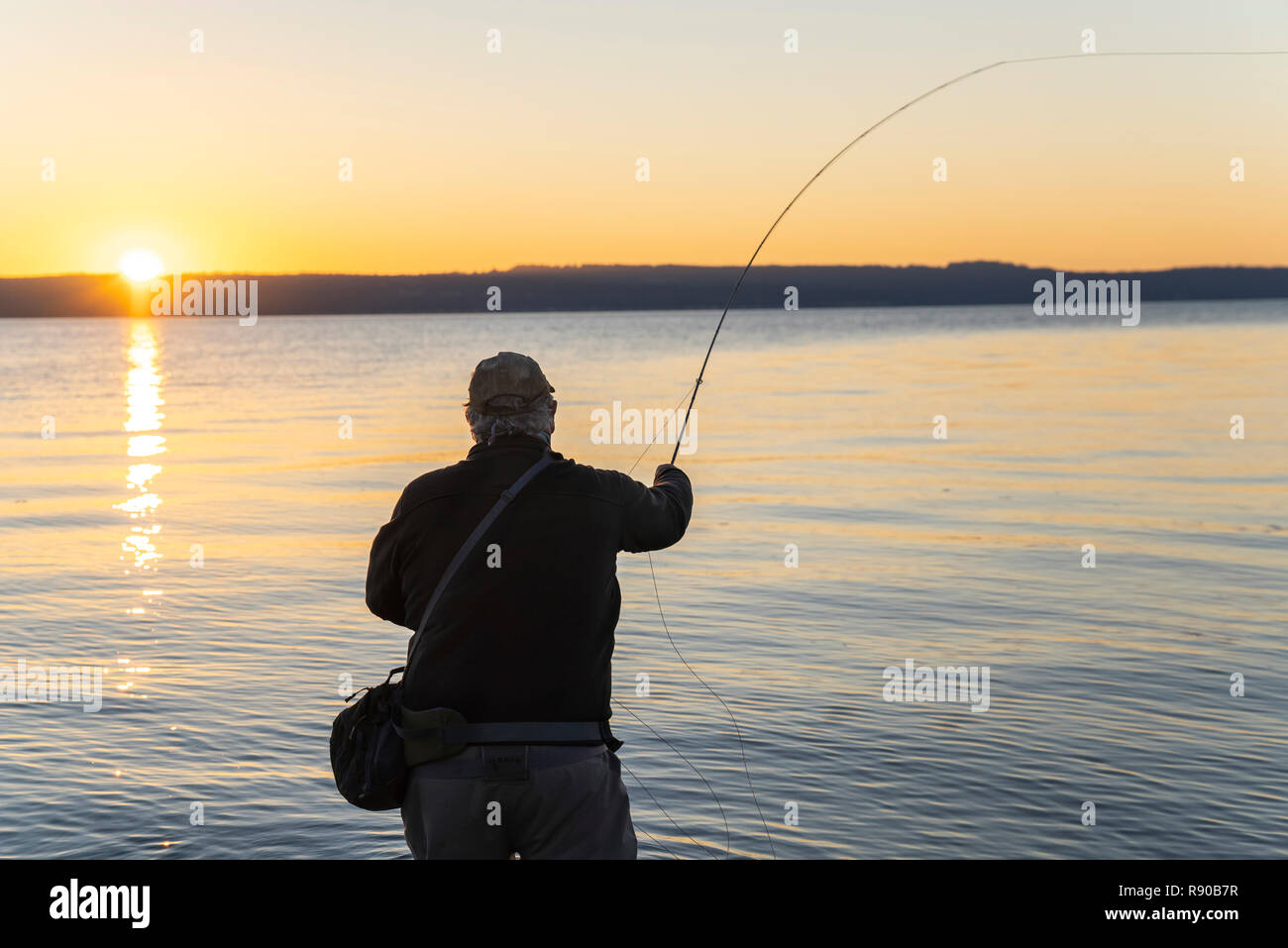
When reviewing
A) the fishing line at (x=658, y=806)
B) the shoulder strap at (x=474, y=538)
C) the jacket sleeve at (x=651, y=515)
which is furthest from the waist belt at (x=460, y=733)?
the fishing line at (x=658, y=806)

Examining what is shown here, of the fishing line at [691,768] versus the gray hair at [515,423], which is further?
the fishing line at [691,768]

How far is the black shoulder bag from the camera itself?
3.45 meters

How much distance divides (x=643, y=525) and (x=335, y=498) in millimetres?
18778

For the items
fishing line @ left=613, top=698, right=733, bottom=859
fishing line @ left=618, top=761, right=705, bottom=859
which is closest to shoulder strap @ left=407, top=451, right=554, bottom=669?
fishing line @ left=618, top=761, right=705, bottom=859

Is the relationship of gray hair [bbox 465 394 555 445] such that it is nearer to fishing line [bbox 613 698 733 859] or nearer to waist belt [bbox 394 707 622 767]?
waist belt [bbox 394 707 622 767]

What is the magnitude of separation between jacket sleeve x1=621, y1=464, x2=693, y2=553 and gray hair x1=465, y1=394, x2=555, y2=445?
30cm

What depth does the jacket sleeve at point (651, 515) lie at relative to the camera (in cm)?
360

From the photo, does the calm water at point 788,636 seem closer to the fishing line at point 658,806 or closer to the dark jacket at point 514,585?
the fishing line at point 658,806

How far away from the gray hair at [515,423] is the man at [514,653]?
0.32 feet
